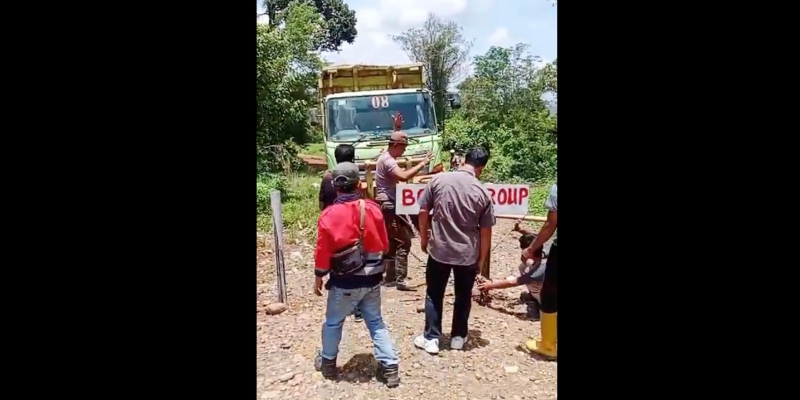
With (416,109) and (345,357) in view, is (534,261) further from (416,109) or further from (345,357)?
(416,109)

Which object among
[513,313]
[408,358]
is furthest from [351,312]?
[513,313]

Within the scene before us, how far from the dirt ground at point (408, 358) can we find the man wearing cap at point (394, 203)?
0.55 ft

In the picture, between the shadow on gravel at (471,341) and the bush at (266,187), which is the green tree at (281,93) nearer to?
the bush at (266,187)

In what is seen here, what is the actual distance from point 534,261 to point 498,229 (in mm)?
3387

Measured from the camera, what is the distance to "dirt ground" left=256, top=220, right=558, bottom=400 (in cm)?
325

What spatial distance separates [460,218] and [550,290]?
621 mm

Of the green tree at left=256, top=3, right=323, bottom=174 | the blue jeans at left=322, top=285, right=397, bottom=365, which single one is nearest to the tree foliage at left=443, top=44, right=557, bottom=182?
the green tree at left=256, top=3, right=323, bottom=174

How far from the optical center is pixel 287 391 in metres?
3.24

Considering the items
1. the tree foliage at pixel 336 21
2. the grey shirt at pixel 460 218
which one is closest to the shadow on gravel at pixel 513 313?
the grey shirt at pixel 460 218

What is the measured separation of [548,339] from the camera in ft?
11.7

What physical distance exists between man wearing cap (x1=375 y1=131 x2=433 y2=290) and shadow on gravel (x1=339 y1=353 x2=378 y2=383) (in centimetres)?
105

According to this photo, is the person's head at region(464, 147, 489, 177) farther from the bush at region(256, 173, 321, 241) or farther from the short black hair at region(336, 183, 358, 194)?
the bush at region(256, 173, 321, 241)

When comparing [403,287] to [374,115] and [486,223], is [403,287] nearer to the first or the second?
Answer: [486,223]

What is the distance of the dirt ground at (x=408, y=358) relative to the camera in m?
3.25
